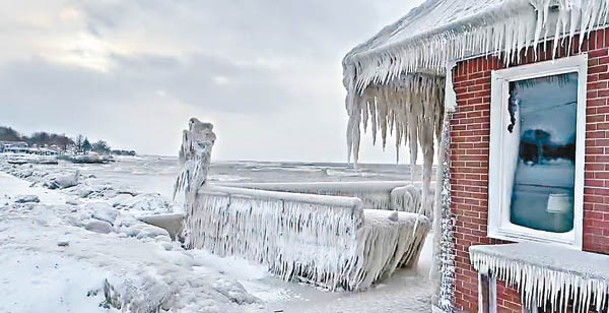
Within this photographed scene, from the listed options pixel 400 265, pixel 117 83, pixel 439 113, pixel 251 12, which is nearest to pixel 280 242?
pixel 400 265

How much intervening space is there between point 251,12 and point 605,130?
9.62 metres

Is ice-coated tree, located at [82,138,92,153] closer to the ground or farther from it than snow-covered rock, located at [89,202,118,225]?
farther from it

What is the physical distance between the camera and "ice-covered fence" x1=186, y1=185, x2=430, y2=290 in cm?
561

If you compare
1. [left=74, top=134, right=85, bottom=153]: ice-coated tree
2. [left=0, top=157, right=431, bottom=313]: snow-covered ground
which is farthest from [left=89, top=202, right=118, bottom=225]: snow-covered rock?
[left=74, top=134, right=85, bottom=153]: ice-coated tree

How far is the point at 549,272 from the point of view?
7.80ft

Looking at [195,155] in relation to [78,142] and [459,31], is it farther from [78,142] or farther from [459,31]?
[78,142]

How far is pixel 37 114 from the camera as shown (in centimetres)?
1784

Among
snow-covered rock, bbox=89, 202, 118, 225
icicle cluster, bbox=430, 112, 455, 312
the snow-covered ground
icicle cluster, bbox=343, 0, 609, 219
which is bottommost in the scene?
the snow-covered ground

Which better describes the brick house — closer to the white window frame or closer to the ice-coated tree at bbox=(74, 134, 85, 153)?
the white window frame

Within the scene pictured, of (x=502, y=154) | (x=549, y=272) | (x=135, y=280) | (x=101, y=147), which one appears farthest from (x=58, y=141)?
(x=549, y=272)

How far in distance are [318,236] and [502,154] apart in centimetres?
303

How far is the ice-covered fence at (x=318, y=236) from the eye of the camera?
561 cm

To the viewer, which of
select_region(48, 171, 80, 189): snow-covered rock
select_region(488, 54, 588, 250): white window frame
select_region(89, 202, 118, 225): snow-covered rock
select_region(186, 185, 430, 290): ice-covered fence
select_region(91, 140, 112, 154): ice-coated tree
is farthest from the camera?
select_region(91, 140, 112, 154): ice-coated tree

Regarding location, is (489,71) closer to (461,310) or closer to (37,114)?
(461,310)
